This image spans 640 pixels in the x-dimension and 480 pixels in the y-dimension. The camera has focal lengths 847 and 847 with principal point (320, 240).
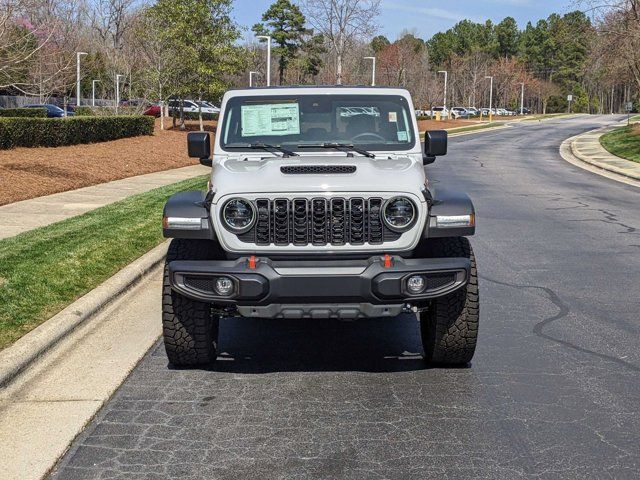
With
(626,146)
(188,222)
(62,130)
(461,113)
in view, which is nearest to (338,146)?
(188,222)

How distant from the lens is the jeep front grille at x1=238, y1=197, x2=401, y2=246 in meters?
5.33

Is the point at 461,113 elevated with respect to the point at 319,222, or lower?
elevated

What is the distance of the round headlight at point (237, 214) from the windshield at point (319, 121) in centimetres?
122

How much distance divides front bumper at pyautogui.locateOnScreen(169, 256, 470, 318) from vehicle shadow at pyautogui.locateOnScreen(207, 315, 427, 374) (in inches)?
30.7

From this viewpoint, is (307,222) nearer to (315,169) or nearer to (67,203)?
(315,169)

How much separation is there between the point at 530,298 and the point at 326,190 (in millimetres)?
3530

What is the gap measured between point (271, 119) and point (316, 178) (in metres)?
1.48

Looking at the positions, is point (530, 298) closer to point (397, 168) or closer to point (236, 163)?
point (397, 168)

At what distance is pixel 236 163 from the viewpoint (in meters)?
6.05

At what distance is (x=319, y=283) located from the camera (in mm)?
5125

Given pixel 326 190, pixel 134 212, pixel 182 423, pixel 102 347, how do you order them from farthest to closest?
1. pixel 134 212
2. pixel 102 347
3. pixel 326 190
4. pixel 182 423

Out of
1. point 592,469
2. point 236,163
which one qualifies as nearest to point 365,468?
point 592,469

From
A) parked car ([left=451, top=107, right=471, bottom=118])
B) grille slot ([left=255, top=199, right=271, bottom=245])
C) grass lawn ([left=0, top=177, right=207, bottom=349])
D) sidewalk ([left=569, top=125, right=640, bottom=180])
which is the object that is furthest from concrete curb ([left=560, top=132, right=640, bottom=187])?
parked car ([left=451, top=107, right=471, bottom=118])

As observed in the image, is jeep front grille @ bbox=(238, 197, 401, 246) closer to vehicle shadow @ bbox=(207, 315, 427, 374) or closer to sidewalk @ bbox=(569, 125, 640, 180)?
vehicle shadow @ bbox=(207, 315, 427, 374)
